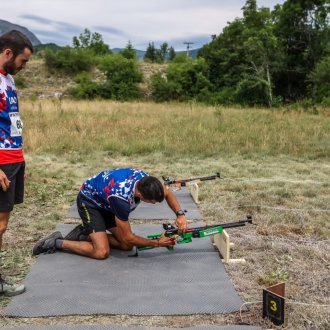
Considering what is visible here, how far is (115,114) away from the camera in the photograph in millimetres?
13016

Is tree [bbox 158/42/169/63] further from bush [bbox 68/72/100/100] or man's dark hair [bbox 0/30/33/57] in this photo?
man's dark hair [bbox 0/30/33/57]

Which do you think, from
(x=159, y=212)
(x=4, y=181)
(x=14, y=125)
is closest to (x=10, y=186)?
(x=4, y=181)

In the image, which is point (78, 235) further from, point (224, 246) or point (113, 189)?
point (224, 246)

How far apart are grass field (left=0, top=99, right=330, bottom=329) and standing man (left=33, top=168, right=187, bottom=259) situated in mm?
432

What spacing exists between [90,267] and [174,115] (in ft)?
33.1

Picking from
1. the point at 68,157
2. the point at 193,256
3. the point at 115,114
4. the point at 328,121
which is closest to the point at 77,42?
the point at 115,114

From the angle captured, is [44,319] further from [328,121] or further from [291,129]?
[328,121]

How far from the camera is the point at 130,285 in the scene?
3137 mm

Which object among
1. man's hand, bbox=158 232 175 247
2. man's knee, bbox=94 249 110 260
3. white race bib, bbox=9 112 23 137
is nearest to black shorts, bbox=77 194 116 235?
man's knee, bbox=94 249 110 260

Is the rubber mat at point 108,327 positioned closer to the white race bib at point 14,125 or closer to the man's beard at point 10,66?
the white race bib at point 14,125

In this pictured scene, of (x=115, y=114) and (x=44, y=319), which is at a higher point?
(x=115, y=114)

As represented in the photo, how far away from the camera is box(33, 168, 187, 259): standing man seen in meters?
3.26

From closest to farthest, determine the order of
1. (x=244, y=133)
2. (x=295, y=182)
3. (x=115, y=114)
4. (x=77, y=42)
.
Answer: (x=295, y=182) < (x=244, y=133) < (x=115, y=114) < (x=77, y=42)

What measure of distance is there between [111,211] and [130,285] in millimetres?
683
